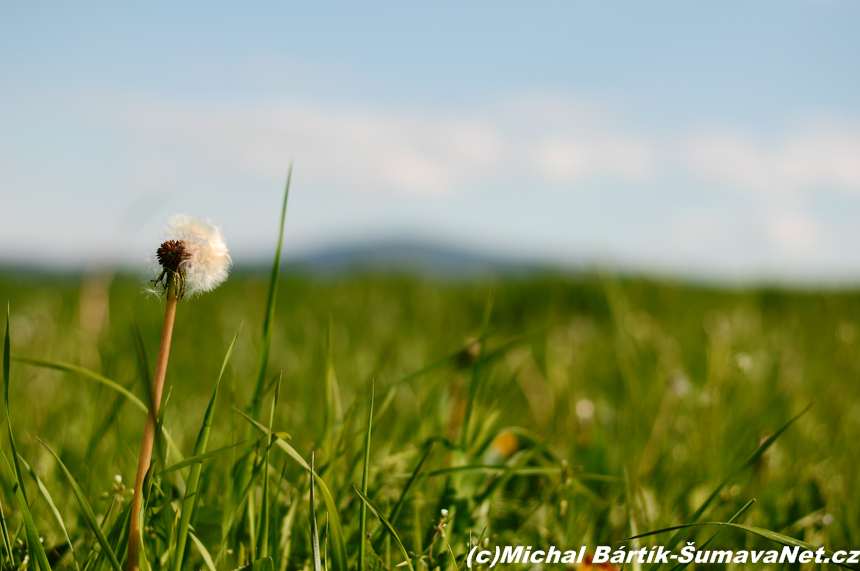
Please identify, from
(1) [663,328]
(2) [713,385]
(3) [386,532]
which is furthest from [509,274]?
(3) [386,532]

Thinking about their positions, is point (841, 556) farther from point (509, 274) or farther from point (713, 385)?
point (509, 274)

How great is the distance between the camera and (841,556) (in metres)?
1.30

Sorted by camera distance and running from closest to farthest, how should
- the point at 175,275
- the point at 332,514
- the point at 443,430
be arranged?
the point at 175,275 → the point at 332,514 → the point at 443,430

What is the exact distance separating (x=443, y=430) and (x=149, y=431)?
0.86 meters

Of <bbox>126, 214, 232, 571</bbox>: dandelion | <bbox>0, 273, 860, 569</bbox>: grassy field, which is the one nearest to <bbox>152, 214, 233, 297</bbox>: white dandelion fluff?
<bbox>126, 214, 232, 571</bbox>: dandelion

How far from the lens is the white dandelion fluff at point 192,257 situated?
2.58ft

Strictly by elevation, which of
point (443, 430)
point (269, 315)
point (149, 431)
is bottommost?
point (443, 430)

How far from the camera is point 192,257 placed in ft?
2.60

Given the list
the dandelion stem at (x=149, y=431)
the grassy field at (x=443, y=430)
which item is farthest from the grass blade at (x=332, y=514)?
the dandelion stem at (x=149, y=431)

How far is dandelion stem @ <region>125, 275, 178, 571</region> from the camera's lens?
77 cm

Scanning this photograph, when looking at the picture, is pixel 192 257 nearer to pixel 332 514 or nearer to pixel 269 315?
pixel 269 315

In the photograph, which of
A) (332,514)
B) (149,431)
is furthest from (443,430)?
(149,431)

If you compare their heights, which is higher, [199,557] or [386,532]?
[386,532]

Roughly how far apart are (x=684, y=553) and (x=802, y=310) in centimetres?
428
